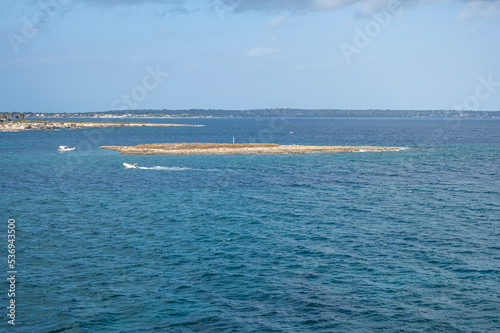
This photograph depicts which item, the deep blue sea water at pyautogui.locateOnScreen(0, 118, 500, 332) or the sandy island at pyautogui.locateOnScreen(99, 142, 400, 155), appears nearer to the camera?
the deep blue sea water at pyautogui.locateOnScreen(0, 118, 500, 332)

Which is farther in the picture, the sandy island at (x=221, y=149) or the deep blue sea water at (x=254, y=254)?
the sandy island at (x=221, y=149)

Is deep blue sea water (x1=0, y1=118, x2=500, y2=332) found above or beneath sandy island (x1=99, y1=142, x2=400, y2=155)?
beneath

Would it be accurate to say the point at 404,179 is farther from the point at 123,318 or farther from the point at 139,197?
the point at 123,318

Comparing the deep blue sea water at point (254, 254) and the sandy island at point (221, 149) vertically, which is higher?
the sandy island at point (221, 149)

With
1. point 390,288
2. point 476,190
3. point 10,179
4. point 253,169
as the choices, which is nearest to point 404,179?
point 476,190

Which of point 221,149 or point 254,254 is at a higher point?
point 221,149

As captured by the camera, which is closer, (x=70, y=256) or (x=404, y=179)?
(x=70, y=256)

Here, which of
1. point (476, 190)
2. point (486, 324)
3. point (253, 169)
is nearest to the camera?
point (486, 324)

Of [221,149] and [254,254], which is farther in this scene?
[221,149]
